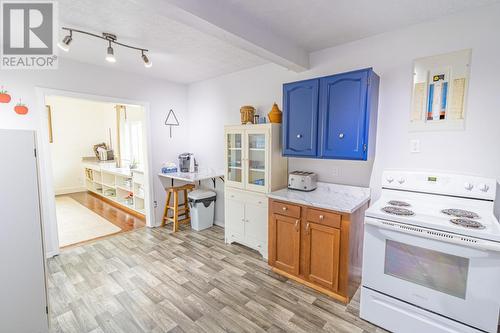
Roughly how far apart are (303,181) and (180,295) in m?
1.75

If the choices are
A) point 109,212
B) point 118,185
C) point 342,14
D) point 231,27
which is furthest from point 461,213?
point 118,185

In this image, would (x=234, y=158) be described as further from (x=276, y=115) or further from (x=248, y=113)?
(x=276, y=115)

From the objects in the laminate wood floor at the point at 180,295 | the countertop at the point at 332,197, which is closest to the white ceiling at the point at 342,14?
the countertop at the point at 332,197

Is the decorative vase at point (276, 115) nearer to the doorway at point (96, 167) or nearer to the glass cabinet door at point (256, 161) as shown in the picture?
the glass cabinet door at point (256, 161)

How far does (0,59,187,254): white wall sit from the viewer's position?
264 centimetres

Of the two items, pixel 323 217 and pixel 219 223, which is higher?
pixel 323 217

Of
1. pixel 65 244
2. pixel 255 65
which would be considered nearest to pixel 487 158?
pixel 255 65

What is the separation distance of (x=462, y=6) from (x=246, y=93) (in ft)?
7.86

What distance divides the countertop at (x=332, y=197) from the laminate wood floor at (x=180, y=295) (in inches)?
35.2

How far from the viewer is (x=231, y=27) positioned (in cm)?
187

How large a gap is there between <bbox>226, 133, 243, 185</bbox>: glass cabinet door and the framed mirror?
2015 millimetres

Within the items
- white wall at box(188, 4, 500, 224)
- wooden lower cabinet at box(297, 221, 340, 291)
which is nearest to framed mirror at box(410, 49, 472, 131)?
white wall at box(188, 4, 500, 224)

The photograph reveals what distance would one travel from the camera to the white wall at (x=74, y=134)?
589cm

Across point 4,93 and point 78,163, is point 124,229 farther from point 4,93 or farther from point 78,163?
point 78,163
